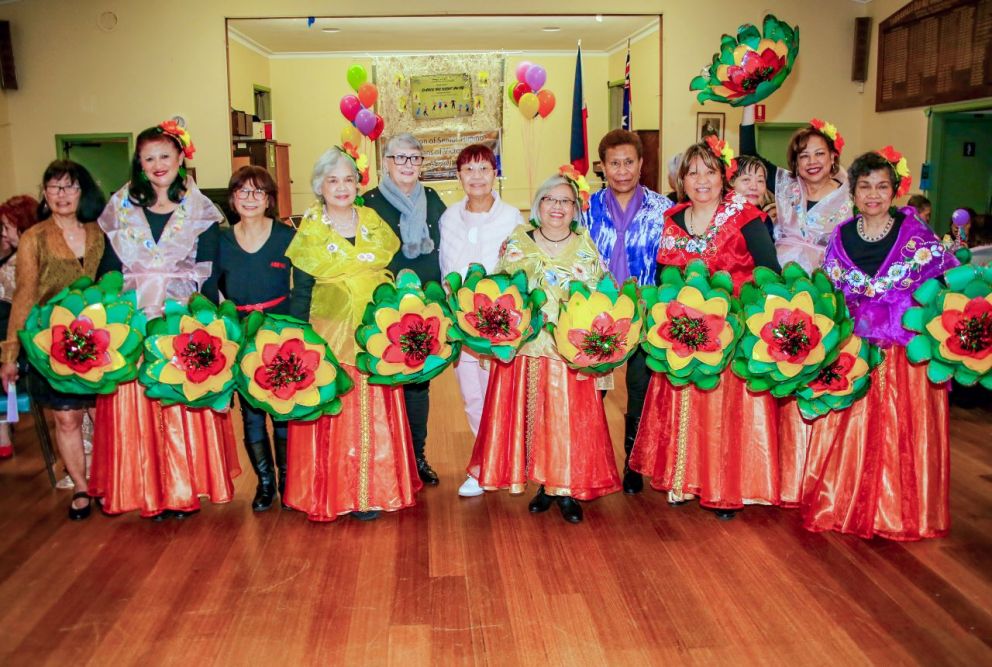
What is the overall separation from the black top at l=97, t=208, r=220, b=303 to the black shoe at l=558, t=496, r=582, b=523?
5.06 feet

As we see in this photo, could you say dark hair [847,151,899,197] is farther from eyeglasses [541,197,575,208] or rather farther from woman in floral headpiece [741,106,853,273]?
eyeglasses [541,197,575,208]

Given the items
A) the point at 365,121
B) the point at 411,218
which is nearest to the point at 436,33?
the point at 365,121

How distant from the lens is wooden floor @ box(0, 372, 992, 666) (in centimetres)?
235

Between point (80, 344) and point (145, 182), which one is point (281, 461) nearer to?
point (80, 344)

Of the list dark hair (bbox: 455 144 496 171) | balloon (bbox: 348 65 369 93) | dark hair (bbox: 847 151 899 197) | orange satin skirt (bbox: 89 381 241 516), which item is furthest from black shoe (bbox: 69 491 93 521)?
balloon (bbox: 348 65 369 93)

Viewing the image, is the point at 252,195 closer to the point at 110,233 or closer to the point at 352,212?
the point at 352,212

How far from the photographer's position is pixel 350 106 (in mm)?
7305

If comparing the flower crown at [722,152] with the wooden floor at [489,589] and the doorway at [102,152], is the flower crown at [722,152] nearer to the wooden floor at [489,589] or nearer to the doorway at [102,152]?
the wooden floor at [489,589]

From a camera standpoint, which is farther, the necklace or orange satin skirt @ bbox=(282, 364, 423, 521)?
orange satin skirt @ bbox=(282, 364, 423, 521)

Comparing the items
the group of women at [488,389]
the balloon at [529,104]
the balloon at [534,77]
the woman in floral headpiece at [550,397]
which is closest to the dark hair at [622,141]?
the group of women at [488,389]

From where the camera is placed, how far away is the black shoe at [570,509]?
3221 millimetres

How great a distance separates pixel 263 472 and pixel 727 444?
1.82 meters

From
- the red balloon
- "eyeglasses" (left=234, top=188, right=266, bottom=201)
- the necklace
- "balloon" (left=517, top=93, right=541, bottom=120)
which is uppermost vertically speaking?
the red balloon

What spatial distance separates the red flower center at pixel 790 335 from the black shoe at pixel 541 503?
3.45 ft
